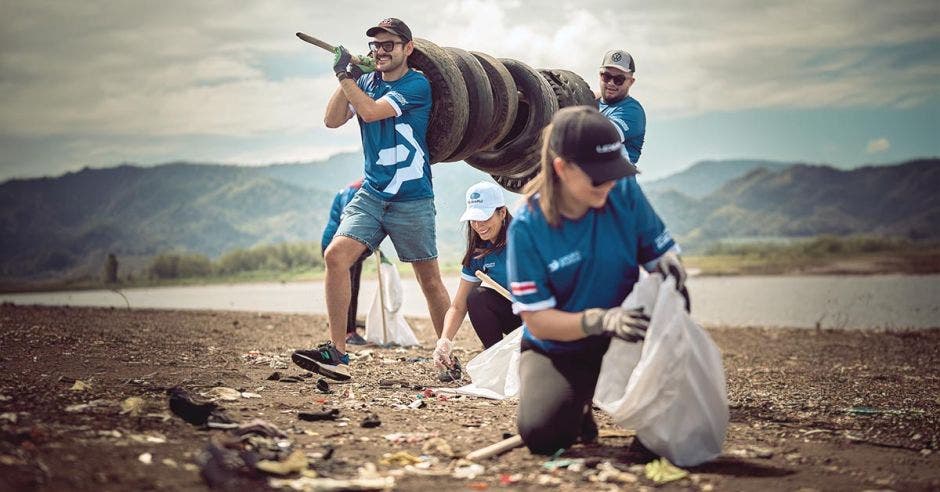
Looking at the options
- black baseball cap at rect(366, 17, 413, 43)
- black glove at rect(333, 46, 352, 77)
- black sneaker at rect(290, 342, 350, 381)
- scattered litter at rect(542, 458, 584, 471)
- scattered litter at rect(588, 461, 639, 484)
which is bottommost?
scattered litter at rect(588, 461, 639, 484)

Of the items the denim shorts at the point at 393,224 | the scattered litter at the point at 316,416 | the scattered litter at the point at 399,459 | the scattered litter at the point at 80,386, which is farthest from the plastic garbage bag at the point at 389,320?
the scattered litter at the point at 399,459

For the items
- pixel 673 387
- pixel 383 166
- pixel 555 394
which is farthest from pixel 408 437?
pixel 383 166

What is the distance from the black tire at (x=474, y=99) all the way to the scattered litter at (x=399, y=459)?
10.7ft

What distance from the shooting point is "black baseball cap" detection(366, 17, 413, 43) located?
6020 millimetres

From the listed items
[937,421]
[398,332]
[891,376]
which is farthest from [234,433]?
[891,376]

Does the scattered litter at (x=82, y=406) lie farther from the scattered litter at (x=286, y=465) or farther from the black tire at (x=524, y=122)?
the black tire at (x=524, y=122)

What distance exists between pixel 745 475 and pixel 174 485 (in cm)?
252

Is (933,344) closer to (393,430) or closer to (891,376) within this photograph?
(891,376)

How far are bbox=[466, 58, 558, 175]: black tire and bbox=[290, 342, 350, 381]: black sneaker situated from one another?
2405 mm

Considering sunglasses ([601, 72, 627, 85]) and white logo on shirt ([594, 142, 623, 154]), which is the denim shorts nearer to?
sunglasses ([601, 72, 627, 85])

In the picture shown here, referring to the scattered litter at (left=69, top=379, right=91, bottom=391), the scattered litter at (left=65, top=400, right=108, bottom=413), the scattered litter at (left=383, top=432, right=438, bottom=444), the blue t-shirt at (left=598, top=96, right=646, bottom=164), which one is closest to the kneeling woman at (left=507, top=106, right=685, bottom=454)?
the scattered litter at (left=383, top=432, right=438, bottom=444)

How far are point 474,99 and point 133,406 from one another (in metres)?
3.43

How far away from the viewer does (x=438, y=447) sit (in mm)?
4281

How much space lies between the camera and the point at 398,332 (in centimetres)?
923
